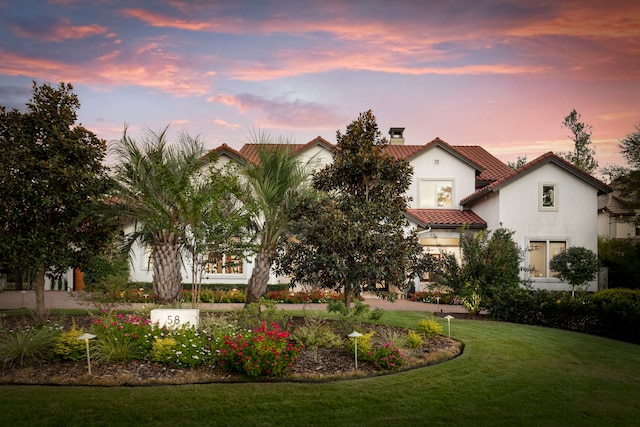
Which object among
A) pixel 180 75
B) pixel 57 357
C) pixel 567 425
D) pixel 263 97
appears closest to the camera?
pixel 567 425

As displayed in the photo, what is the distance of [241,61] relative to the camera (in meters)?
16.1

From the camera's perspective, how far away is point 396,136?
106ft

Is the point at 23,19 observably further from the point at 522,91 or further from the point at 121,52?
the point at 522,91

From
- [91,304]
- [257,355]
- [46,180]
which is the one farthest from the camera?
[91,304]

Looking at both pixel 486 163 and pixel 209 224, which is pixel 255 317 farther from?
pixel 486 163

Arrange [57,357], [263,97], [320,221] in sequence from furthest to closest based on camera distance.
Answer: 1. [263,97]
2. [320,221]
3. [57,357]

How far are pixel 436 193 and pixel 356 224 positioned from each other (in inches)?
647

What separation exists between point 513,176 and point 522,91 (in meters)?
6.24

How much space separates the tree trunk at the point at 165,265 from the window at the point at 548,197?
17.8m

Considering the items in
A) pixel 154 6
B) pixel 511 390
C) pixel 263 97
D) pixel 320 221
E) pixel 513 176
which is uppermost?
pixel 154 6

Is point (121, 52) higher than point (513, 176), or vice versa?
point (121, 52)

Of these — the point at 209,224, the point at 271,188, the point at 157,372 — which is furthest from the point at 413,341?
the point at 271,188

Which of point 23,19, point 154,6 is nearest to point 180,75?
point 154,6

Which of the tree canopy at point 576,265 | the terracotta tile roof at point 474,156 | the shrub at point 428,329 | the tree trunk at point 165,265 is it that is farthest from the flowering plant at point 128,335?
the terracotta tile roof at point 474,156
